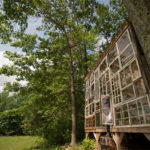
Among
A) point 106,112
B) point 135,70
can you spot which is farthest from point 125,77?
point 106,112

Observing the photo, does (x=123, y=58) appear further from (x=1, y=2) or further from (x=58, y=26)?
(x=58, y=26)

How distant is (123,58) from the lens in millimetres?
5348

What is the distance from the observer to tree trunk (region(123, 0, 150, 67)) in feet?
4.51

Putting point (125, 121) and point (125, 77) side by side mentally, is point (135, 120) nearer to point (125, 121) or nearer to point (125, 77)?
point (125, 121)

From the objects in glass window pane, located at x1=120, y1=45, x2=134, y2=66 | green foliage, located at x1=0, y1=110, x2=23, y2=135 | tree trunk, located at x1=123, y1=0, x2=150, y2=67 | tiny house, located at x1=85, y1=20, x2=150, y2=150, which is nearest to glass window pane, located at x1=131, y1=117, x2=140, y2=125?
tiny house, located at x1=85, y1=20, x2=150, y2=150

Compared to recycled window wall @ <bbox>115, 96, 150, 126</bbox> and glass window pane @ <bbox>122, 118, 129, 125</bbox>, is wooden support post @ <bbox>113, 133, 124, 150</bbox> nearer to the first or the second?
recycled window wall @ <bbox>115, 96, 150, 126</bbox>

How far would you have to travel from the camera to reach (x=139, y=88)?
423 cm

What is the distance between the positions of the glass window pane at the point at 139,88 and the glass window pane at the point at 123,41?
188cm

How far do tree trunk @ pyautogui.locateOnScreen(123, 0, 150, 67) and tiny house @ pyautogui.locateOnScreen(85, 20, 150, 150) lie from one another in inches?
115

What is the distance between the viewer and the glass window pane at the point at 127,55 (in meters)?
4.87

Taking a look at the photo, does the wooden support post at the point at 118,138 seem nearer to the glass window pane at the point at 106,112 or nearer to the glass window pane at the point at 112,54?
the glass window pane at the point at 106,112

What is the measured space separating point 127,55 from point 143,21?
395cm

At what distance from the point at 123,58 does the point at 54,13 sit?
985 centimetres

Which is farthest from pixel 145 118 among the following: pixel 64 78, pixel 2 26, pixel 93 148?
pixel 64 78
